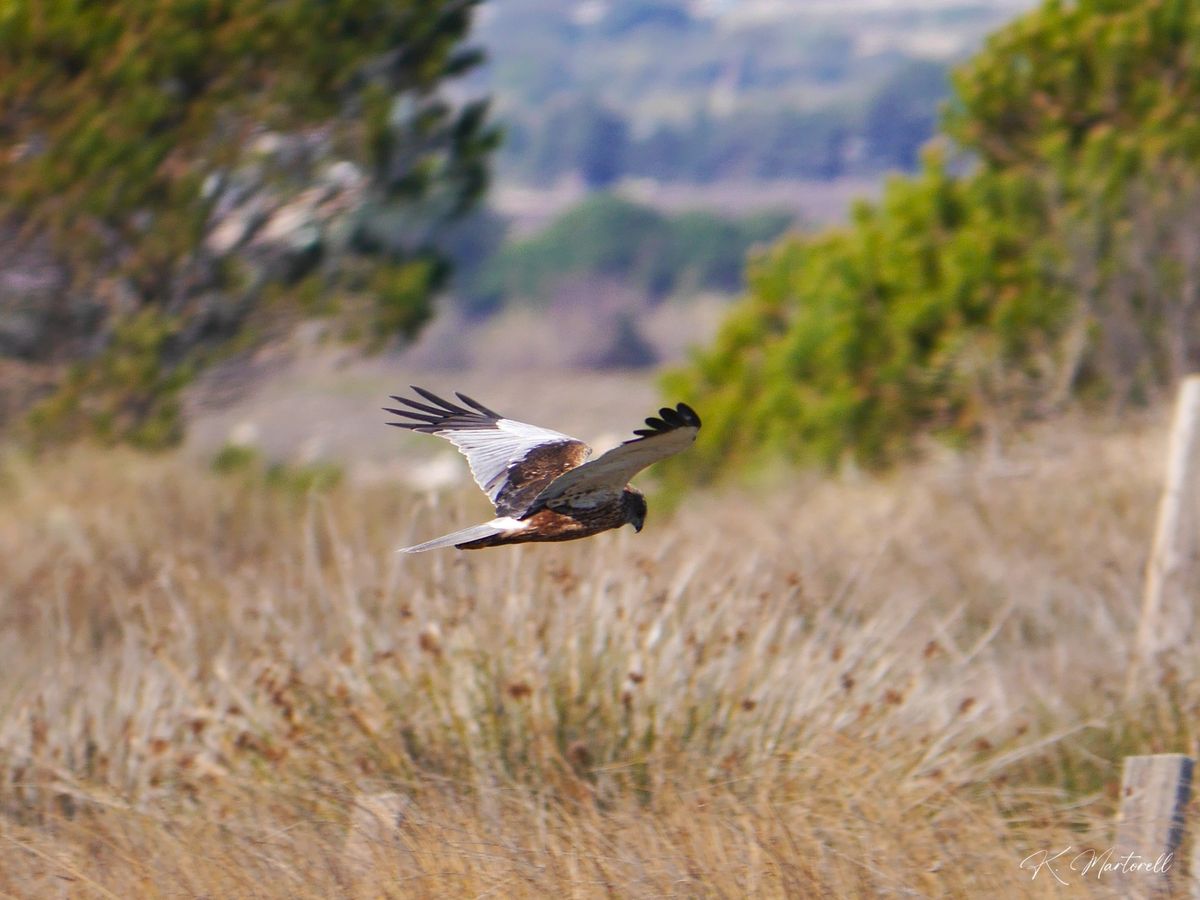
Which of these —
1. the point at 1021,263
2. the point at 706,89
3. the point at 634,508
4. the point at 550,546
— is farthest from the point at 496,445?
the point at 706,89

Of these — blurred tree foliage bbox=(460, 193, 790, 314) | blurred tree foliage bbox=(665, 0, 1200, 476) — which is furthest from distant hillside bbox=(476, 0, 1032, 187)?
blurred tree foliage bbox=(665, 0, 1200, 476)

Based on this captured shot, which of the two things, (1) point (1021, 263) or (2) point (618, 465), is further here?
(1) point (1021, 263)

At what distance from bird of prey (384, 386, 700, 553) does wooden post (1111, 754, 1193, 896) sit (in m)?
1.69

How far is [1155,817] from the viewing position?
405cm

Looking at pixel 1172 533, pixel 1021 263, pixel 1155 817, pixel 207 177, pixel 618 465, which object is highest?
pixel 618 465

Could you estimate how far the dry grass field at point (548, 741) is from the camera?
12.9ft

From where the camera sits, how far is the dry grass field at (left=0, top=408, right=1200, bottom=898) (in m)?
3.93

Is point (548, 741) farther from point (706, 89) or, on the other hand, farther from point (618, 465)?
point (706, 89)

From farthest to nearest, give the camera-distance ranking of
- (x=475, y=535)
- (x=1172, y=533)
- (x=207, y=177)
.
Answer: (x=207, y=177), (x=1172, y=533), (x=475, y=535)

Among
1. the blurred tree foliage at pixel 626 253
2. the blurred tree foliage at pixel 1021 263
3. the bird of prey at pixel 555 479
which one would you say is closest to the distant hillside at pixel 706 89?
the blurred tree foliage at pixel 626 253

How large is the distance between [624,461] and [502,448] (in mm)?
980

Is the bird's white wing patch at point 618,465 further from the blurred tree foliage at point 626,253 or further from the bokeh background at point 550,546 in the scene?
the blurred tree foliage at point 626,253

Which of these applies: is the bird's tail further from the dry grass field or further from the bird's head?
the dry grass field

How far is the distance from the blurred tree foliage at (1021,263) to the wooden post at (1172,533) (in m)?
5.85
